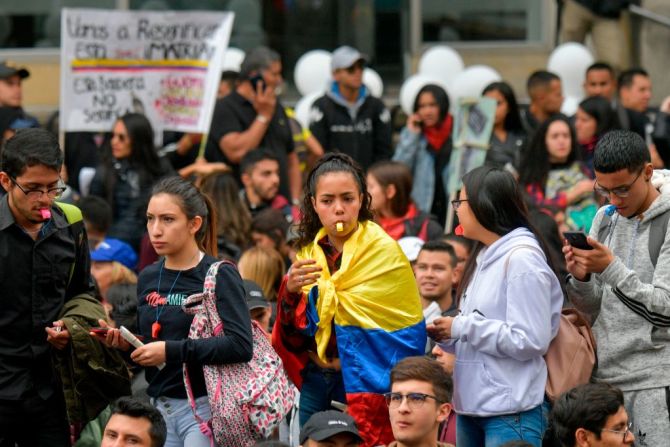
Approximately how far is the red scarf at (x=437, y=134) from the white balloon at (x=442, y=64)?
2.19 metres

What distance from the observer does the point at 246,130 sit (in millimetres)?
11406

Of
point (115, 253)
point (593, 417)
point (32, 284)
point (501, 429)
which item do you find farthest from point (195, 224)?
point (115, 253)

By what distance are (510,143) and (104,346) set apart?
6.00m

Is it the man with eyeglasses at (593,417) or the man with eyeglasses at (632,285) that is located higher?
the man with eyeglasses at (632,285)

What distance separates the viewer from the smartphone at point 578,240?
20.0 ft

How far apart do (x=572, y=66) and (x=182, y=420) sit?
8.34 m

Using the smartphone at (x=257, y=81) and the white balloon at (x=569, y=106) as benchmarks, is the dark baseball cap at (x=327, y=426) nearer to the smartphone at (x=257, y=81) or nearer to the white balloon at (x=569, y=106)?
the smartphone at (x=257, y=81)

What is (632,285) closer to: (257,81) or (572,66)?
(257,81)

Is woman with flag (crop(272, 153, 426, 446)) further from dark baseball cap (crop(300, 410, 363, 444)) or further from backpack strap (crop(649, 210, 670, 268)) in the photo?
backpack strap (crop(649, 210, 670, 268))

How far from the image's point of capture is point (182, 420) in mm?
6480

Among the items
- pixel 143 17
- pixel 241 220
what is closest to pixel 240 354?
pixel 241 220

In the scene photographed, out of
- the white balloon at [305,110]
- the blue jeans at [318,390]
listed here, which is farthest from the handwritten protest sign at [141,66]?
the blue jeans at [318,390]

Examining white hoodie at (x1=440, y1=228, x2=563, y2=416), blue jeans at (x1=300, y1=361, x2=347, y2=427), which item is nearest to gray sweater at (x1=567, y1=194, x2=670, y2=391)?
white hoodie at (x1=440, y1=228, x2=563, y2=416)

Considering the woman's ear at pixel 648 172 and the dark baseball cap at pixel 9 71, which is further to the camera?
the dark baseball cap at pixel 9 71
